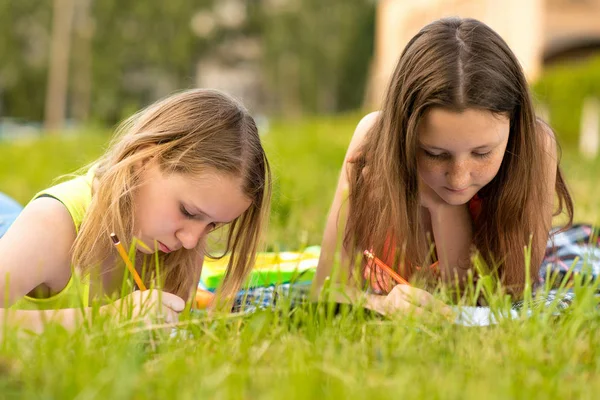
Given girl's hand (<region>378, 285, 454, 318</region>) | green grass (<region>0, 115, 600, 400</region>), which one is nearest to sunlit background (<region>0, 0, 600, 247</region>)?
girl's hand (<region>378, 285, 454, 318</region>)

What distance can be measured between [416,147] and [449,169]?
0.11m

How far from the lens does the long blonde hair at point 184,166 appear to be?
2.07 meters

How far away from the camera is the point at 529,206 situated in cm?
226

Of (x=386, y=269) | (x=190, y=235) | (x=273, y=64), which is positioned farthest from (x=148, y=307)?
(x=273, y=64)

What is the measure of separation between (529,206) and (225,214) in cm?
90

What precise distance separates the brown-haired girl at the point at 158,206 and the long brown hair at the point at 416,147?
331 mm

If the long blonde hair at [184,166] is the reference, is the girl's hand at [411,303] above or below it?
below

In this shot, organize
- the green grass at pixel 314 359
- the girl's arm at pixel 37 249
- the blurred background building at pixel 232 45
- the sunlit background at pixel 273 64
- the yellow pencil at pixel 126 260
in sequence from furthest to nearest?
the blurred background building at pixel 232 45, the sunlit background at pixel 273 64, the girl's arm at pixel 37 249, the yellow pencil at pixel 126 260, the green grass at pixel 314 359

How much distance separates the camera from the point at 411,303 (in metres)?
1.63

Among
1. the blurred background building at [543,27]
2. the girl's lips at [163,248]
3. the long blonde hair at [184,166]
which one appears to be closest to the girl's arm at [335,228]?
the long blonde hair at [184,166]

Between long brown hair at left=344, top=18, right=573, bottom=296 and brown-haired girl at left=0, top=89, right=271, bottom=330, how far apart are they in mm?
331

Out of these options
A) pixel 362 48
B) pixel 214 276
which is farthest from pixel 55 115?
pixel 214 276

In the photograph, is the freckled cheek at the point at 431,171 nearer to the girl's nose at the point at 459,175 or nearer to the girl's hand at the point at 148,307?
the girl's nose at the point at 459,175

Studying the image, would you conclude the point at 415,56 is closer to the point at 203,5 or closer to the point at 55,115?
the point at 55,115
